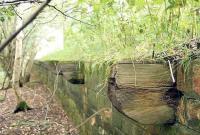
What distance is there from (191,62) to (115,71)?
37 cm

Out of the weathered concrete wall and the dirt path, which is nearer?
the weathered concrete wall

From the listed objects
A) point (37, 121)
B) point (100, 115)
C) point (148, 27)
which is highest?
point (148, 27)

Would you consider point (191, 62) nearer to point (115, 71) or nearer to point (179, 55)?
point (179, 55)

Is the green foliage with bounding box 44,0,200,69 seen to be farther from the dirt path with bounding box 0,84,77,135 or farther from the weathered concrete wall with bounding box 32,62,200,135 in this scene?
the dirt path with bounding box 0,84,77,135

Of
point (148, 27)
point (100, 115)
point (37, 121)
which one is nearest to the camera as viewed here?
point (148, 27)

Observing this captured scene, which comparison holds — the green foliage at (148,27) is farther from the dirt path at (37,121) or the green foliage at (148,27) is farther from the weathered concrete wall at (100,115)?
the dirt path at (37,121)

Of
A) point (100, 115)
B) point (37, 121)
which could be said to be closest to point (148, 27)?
point (100, 115)

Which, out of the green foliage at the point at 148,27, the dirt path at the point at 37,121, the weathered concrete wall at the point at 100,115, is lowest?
the dirt path at the point at 37,121

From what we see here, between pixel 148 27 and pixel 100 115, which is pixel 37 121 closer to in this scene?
pixel 100 115

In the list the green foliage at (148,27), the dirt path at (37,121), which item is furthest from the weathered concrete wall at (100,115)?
the green foliage at (148,27)

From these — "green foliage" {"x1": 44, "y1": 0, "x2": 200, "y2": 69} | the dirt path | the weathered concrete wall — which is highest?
"green foliage" {"x1": 44, "y1": 0, "x2": 200, "y2": 69}

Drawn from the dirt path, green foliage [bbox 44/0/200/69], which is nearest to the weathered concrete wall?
the dirt path

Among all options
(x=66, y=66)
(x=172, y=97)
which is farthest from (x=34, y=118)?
(x=172, y=97)

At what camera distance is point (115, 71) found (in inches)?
76.9
